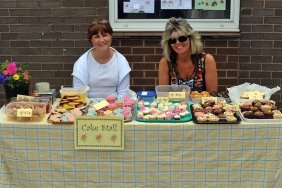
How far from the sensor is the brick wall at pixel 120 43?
16.5 feet

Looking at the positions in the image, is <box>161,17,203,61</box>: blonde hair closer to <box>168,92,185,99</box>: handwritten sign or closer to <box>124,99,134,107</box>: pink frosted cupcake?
<box>168,92,185,99</box>: handwritten sign

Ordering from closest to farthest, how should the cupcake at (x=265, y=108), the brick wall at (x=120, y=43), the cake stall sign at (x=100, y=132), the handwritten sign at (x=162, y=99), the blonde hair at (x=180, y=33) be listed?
the cake stall sign at (x=100, y=132)
the cupcake at (x=265, y=108)
the handwritten sign at (x=162, y=99)
the blonde hair at (x=180, y=33)
the brick wall at (x=120, y=43)

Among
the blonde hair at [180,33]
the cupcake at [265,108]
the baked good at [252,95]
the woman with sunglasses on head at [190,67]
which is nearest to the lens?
the cupcake at [265,108]

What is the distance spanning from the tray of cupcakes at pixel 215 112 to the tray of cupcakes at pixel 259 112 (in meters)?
0.05

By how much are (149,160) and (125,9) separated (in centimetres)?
259

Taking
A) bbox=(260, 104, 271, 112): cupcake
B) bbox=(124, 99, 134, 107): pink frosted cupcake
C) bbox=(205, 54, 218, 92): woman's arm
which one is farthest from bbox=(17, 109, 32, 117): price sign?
bbox=(205, 54, 218, 92): woman's arm

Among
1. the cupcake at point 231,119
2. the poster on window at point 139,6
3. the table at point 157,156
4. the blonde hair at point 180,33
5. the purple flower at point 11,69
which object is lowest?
the table at point 157,156

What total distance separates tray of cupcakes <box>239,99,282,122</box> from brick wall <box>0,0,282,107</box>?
2.02m

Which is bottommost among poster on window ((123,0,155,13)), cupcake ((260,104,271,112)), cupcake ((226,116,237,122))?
cupcake ((226,116,237,122))

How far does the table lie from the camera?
9.56ft

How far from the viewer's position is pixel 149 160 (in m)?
2.96

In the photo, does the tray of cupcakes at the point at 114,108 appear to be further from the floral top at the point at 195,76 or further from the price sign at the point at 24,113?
the floral top at the point at 195,76

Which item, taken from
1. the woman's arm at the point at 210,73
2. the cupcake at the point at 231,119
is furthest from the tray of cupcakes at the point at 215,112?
the woman's arm at the point at 210,73

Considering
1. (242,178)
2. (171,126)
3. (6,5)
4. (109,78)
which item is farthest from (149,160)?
(6,5)
